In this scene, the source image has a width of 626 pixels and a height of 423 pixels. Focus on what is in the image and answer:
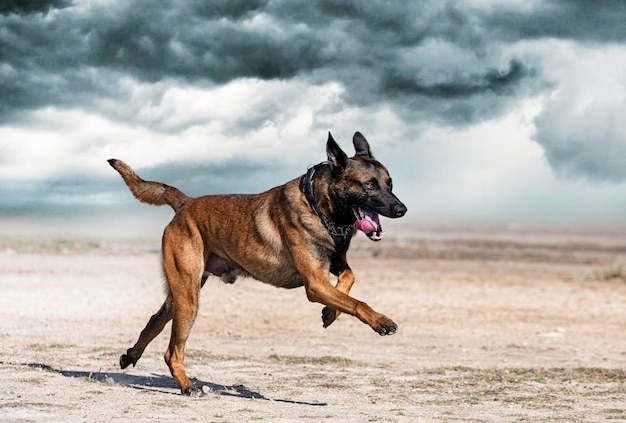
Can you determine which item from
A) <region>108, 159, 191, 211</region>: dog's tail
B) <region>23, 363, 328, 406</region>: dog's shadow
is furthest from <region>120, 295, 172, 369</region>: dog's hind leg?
<region>108, 159, 191, 211</region>: dog's tail

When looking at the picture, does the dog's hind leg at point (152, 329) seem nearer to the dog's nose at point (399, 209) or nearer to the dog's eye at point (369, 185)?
the dog's eye at point (369, 185)

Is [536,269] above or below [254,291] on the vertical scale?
above

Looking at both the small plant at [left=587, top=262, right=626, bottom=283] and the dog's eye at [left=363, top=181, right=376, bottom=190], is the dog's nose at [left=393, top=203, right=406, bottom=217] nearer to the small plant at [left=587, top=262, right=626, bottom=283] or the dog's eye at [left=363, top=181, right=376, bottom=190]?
the dog's eye at [left=363, top=181, right=376, bottom=190]

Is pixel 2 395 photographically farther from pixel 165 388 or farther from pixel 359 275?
pixel 359 275

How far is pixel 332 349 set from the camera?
50.2 feet

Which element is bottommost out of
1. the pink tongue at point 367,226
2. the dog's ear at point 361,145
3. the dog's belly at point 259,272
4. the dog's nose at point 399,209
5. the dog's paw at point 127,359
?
the dog's paw at point 127,359

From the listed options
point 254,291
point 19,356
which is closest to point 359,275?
point 254,291

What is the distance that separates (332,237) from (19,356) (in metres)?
5.42

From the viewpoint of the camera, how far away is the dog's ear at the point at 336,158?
871 cm

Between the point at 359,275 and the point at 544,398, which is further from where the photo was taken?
the point at 359,275

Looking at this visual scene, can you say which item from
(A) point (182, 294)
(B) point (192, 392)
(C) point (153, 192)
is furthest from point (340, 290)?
(C) point (153, 192)

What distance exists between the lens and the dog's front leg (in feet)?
27.1

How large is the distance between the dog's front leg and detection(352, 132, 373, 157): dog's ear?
4.16 ft

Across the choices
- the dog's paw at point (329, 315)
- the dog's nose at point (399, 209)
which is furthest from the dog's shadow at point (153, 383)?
the dog's nose at point (399, 209)
